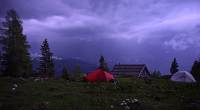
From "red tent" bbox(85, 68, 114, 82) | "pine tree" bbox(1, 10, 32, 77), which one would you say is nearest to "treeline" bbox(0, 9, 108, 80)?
"pine tree" bbox(1, 10, 32, 77)

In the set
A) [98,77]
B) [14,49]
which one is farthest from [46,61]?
[98,77]

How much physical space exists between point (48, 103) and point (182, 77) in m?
30.9

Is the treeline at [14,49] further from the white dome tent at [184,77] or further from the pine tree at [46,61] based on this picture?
the white dome tent at [184,77]

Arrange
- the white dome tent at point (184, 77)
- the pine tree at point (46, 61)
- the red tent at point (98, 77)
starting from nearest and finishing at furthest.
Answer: the red tent at point (98, 77) < the white dome tent at point (184, 77) < the pine tree at point (46, 61)

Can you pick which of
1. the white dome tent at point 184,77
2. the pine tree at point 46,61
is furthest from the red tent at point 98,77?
the pine tree at point 46,61

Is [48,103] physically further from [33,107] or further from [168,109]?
[168,109]

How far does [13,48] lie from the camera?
168ft

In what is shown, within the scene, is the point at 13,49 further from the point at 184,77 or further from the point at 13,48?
the point at 184,77

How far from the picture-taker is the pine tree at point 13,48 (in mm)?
51031

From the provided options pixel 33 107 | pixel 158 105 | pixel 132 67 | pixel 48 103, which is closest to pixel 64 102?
pixel 48 103

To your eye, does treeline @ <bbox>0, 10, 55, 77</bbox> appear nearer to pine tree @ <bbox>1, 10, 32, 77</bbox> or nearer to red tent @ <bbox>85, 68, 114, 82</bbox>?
pine tree @ <bbox>1, 10, 32, 77</bbox>

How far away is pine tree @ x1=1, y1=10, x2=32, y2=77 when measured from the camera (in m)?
51.0

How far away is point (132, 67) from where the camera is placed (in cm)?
7650

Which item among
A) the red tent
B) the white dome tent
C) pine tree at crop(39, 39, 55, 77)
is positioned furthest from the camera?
pine tree at crop(39, 39, 55, 77)
